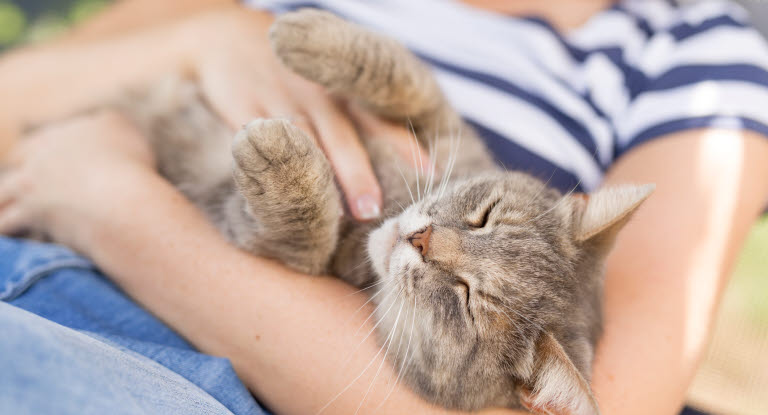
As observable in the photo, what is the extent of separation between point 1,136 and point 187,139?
0.65 meters

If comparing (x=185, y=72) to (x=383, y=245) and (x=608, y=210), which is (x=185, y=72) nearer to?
(x=383, y=245)

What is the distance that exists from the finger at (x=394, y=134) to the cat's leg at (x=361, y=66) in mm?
25

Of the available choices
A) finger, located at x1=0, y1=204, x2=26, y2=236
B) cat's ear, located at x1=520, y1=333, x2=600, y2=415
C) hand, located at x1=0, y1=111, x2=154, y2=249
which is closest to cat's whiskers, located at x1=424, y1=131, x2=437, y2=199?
cat's ear, located at x1=520, y1=333, x2=600, y2=415

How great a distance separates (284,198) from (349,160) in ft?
0.77

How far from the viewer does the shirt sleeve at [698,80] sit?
1.27 m

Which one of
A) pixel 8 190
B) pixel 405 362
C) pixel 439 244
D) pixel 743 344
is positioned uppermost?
pixel 439 244

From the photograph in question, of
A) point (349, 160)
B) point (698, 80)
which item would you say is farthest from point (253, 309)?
point (698, 80)

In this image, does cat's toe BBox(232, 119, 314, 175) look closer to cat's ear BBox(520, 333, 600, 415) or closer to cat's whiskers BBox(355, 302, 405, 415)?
cat's whiskers BBox(355, 302, 405, 415)

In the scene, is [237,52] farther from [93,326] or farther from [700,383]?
[700,383]

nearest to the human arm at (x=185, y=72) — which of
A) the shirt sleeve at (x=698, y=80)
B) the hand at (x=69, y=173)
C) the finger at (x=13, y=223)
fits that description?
the hand at (x=69, y=173)

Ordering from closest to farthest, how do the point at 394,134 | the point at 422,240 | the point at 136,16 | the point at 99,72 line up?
the point at 422,240
the point at 394,134
the point at 99,72
the point at 136,16

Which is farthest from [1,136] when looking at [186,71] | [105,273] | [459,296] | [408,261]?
[459,296]

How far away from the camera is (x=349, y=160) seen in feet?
3.57

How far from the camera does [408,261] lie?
90cm
